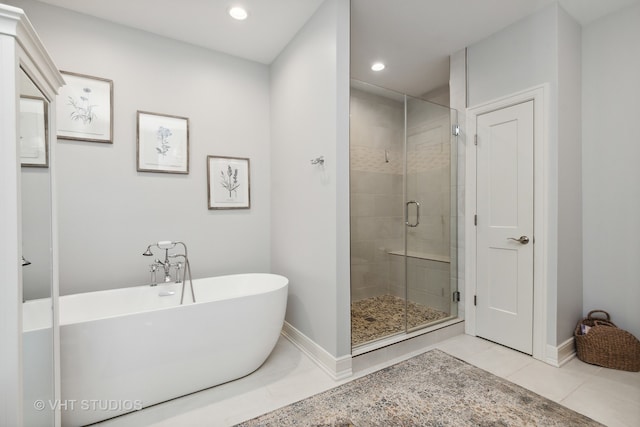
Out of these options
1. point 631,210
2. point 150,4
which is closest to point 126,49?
point 150,4

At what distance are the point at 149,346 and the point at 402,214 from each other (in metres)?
2.28

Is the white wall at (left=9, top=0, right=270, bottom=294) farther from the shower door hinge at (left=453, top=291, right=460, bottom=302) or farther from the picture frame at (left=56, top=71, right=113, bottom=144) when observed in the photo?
the shower door hinge at (left=453, top=291, right=460, bottom=302)

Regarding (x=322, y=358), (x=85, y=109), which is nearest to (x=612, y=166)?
(x=322, y=358)

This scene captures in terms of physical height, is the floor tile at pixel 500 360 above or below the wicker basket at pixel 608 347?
below

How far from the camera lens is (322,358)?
2.24 metres

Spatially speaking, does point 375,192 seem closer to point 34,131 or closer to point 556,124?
point 556,124

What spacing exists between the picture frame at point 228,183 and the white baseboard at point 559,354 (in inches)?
114

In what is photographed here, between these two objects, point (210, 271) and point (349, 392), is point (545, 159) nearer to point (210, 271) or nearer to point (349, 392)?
point (349, 392)

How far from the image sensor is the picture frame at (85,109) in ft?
7.36

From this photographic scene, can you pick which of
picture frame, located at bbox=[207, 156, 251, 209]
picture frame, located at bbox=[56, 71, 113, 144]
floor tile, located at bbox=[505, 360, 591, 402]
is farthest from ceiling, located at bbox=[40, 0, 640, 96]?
floor tile, located at bbox=[505, 360, 591, 402]


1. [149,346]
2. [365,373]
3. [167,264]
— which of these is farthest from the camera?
[167,264]

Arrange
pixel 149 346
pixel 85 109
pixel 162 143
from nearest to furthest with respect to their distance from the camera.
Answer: pixel 149 346, pixel 85 109, pixel 162 143

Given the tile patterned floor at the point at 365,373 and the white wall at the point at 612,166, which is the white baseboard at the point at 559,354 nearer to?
the tile patterned floor at the point at 365,373

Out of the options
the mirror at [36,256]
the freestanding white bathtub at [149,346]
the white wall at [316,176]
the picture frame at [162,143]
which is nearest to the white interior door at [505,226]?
the white wall at [316,176]
